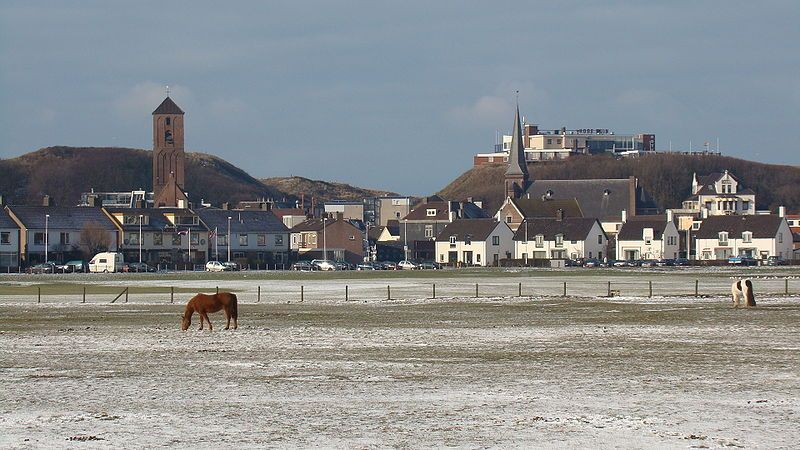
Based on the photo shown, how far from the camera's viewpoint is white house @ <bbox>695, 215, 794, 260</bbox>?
154 m

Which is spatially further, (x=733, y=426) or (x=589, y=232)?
(x=589, y=232)

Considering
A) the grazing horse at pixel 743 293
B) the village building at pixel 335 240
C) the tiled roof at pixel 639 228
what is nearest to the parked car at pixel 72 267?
the village building at pixel 335 240

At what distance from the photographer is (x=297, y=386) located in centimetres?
2566

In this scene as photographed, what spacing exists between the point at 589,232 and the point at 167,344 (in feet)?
416

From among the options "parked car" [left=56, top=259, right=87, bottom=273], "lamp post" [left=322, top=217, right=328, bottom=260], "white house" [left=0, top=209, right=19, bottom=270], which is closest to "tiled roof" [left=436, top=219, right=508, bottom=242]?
"lamp post" [left=322, top=217, right=328, bottom=260]

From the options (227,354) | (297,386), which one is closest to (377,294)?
(227,354)

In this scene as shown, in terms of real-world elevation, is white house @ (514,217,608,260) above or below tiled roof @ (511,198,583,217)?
below

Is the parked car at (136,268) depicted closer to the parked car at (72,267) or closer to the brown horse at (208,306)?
the parked car at (72,267)

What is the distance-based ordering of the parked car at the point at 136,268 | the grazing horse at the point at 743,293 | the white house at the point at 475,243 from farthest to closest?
the white house at the point at 475,243, the parked car at the point at 136,268, the grazing horse at the point at 743,293

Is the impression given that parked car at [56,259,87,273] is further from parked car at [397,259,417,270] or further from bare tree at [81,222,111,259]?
parked car at [397,259,417,270]

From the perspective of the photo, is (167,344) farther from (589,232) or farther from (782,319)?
(589,232)

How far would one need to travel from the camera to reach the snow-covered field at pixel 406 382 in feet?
64.6

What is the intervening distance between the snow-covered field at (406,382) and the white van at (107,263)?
7653cm

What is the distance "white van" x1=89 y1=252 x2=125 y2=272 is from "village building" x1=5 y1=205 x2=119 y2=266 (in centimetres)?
1254
